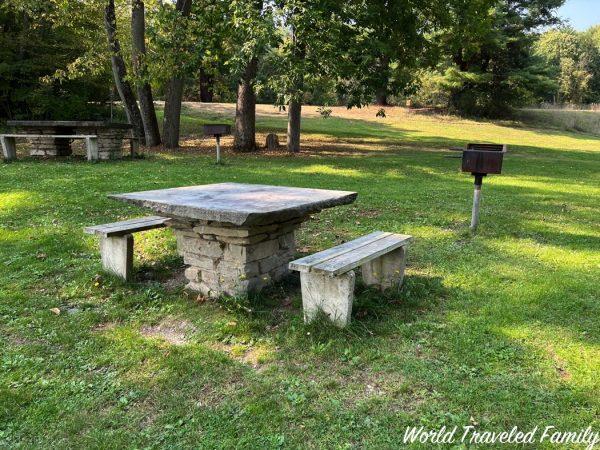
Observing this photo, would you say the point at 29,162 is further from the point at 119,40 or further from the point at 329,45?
the point at 329,45

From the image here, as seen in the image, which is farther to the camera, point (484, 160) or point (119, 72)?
point (119, 72)

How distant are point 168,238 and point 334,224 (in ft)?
7.04

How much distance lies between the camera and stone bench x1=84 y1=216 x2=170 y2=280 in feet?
14.7

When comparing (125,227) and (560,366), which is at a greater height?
(125,227)

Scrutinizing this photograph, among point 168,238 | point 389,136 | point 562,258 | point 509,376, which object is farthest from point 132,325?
point 389,136

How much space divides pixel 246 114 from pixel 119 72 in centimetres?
422

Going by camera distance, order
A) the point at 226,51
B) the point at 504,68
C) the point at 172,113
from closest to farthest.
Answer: the point at 226,51
the point at 172,113
the point at 504,68

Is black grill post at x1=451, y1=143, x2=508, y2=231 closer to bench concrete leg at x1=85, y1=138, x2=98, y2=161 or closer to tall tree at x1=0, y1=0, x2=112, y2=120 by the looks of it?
bench concrete leg at x1=85, y1=138, x2=98, y2=161

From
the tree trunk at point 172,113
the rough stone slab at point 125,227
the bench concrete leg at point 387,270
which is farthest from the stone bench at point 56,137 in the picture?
the bench concrete leg at point 387,270

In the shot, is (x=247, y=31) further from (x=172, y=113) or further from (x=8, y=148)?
(x=8, y=148)

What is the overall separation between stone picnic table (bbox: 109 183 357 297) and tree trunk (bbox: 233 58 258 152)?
34.1 ft

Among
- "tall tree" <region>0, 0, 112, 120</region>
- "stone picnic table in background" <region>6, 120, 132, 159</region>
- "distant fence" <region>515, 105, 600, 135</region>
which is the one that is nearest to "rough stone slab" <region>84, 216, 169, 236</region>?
"stone picnic table in background" <region>6, 120, 132, 159</region>

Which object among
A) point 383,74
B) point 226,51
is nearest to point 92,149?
point 226,51

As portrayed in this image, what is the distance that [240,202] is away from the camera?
12.8ft
